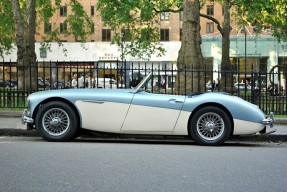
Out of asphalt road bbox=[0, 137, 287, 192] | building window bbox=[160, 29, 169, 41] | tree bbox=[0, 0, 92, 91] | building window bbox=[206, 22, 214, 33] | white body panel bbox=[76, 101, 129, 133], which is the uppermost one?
building window bbox=[206, 22, 214, 33]

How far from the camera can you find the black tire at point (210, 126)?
10016 millimetres

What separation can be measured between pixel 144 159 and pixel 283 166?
204 cm

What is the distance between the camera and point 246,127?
33.0ft

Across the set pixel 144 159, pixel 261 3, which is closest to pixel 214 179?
pixel 144 159

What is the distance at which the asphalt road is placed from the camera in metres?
6.11

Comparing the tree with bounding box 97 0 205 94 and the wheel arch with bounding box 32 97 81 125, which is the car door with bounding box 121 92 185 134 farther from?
the tree with bounding box 97 0 205 94

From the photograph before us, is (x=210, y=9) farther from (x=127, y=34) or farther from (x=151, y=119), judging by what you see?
(x=151, y=119)

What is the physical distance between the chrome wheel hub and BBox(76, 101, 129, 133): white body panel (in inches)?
56.3

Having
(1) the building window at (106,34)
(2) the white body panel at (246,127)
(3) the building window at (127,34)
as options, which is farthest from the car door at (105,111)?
(1) the building window at (106,34)

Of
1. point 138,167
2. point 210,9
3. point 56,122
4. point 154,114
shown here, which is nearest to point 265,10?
point 154,114

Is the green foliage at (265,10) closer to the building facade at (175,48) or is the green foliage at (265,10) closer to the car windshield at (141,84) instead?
the car windshield at (141,84)

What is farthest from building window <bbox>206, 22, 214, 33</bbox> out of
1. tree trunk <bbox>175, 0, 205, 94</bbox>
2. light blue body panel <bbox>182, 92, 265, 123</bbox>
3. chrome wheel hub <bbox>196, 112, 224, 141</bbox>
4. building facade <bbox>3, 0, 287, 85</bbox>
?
chrome wheel hub <bbox>196, 112, 224, 141</bbox>

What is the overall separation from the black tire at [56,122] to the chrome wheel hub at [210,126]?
234 cm

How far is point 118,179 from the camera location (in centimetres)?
645
